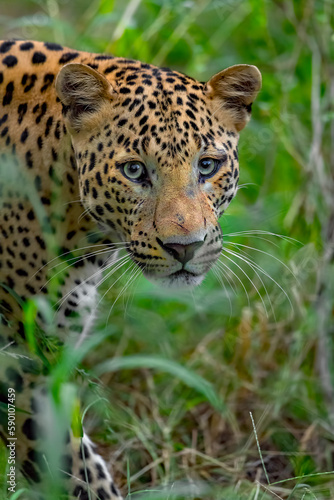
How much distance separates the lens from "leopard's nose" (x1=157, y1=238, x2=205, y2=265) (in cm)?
379

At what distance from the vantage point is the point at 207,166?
4.09m

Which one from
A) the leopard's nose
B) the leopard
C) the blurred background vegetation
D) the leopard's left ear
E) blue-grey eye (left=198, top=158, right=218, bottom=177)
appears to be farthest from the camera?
the blurred background vegetation

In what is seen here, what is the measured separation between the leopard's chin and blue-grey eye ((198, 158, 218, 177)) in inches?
21.4

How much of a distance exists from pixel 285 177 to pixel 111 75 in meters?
3.09

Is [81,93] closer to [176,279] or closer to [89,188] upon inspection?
[89,188]

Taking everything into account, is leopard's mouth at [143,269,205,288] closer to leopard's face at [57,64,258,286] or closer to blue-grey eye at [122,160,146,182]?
→ leopard's face at [57,64,258,286]

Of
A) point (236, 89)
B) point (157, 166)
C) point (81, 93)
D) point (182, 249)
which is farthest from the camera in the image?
point (236, 89)

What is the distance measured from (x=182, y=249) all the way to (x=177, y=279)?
0.24 meters

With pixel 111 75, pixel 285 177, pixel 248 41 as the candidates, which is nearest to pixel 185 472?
pixel 111 75

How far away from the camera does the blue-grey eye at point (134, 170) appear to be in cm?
398

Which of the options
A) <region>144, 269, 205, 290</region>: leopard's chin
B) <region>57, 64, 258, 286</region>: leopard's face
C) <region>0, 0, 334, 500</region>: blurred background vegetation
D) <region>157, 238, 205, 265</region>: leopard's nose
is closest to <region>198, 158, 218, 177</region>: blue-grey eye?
<region>57, 64, 258, 286</region>: leopard's face

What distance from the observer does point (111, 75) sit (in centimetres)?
434

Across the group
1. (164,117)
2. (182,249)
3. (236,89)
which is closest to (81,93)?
(164,117)

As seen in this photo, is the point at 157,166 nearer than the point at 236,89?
Yes
